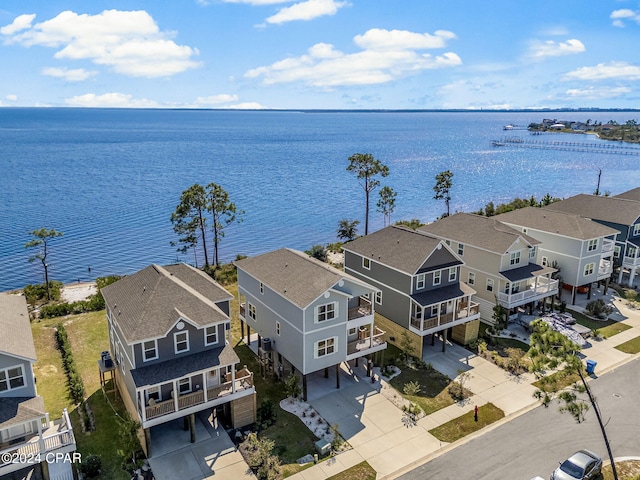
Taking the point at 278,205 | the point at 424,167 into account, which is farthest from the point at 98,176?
the point at 424,167

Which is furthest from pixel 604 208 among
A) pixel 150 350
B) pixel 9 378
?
pixel 9 378

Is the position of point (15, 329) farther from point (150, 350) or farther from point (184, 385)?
point (184, 385)

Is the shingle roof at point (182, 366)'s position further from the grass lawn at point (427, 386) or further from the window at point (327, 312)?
the grass lawn at point (427, 386)

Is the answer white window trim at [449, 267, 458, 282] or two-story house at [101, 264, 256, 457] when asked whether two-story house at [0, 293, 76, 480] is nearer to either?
two-story house at [101, 264, 256, 457]

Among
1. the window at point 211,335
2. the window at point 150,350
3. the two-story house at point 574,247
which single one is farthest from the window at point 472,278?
the window at point 150,350

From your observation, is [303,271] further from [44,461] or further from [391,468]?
[44,461]
